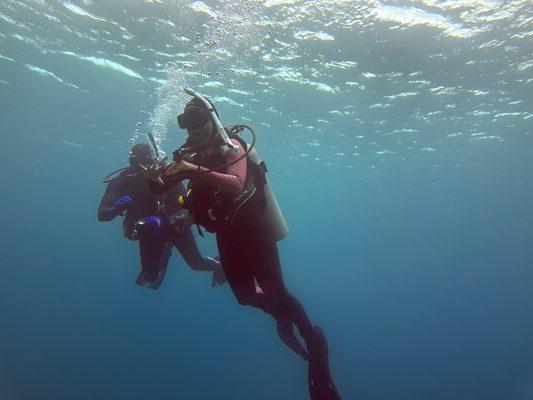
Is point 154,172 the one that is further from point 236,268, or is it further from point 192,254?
point 192,254

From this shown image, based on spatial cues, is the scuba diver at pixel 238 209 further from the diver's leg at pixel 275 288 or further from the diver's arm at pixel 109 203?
the diver's arm at pixel 109 203

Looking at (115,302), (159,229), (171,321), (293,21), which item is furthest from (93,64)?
(115,302)

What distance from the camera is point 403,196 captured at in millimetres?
66938

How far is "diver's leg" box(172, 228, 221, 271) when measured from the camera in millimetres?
7852

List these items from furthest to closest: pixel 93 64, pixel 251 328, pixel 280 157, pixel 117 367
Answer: pixel 251 328 → pixel 280 157 → pixel 117 367 → pixel 93 64

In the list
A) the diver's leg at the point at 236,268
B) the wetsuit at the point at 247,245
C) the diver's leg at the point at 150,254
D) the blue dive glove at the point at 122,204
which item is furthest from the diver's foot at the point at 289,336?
the blue dive glove at the point at 122,204

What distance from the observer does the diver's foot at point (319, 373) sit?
457 centimetres

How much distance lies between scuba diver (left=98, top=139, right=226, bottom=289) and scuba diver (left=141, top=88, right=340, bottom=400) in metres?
1.97

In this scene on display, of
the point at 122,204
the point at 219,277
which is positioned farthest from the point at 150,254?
the point at 219,277

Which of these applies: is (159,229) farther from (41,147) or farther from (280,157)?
(41,147)

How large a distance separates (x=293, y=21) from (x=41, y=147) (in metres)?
46.9

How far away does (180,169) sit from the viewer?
149 inches

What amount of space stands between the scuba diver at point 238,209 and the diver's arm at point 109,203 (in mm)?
2616

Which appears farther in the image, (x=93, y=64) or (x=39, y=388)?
(x=39, y=388)
